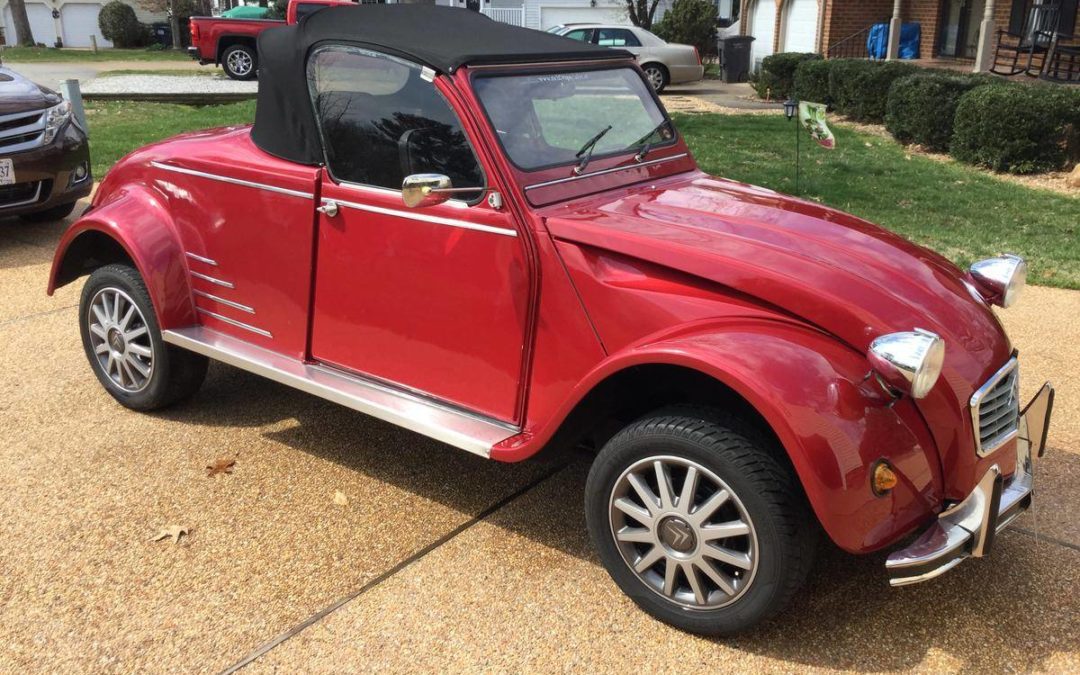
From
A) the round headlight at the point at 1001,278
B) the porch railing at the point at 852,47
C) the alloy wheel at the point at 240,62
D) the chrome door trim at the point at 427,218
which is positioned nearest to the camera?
the chrome door trim at the point at 427,218

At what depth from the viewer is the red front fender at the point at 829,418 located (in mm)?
2662

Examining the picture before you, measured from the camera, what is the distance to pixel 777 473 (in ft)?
9.14

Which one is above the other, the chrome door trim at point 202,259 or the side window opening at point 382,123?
the side window opening at point 382,123

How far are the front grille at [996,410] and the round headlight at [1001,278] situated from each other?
13.8 inches

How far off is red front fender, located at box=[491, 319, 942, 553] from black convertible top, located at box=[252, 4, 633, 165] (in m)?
1.53

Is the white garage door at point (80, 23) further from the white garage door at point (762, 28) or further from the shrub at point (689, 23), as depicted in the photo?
the white garage door at point (762, 28)

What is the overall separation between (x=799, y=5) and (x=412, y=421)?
22.5m

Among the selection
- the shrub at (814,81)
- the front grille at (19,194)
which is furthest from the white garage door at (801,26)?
the front grille at (19,194)

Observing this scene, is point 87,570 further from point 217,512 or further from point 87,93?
point 87,93

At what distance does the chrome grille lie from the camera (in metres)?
7.51

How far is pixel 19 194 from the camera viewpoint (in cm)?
770

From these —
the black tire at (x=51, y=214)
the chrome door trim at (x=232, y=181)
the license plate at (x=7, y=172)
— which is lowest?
the black tire at (x=51, y=214)

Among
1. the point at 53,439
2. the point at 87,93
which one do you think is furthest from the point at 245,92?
the point at 53,439

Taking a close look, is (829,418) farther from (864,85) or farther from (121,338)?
(864,85)
